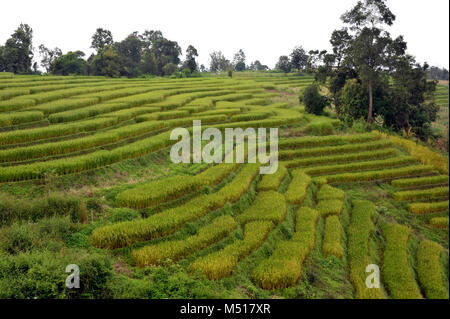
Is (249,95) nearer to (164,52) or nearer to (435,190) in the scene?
(435,190)

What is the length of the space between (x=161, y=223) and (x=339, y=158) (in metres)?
13.1

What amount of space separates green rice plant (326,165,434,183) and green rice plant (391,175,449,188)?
1.91 feet

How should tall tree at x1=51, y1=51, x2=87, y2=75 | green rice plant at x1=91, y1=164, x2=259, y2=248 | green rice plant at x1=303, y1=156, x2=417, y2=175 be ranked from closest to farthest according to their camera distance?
green rice plant at x1=91, y1=164, x2=259, y2=248, green rice plant at x1=303, y1=156, x2=417, y2=175, tall tree at x1=51, y1=51, x2=87, y2=75

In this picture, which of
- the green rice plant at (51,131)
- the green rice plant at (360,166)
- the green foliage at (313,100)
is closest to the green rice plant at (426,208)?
the green rice plant at (360,166)

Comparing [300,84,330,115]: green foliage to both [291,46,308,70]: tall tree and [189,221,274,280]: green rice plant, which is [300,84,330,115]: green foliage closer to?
[189,221,274,280]: green rice plant

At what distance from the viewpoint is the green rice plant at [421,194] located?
1491 centimetres

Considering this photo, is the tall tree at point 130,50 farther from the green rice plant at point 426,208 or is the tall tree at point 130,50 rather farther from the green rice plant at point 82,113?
the green rice plant at point 426,208

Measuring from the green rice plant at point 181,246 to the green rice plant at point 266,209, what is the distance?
1.14 metres

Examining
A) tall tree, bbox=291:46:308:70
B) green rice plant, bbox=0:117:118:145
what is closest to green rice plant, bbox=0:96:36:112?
green rice plant, bbox=0:117:118:145

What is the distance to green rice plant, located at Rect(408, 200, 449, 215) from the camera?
14.0 meters

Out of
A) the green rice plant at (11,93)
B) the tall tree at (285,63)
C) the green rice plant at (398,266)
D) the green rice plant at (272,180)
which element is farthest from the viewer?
the tall tree at (285,63)

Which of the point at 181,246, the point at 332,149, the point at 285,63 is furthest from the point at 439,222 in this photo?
the point at 285,63

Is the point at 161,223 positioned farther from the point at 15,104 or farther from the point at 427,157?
the point at 427,157
